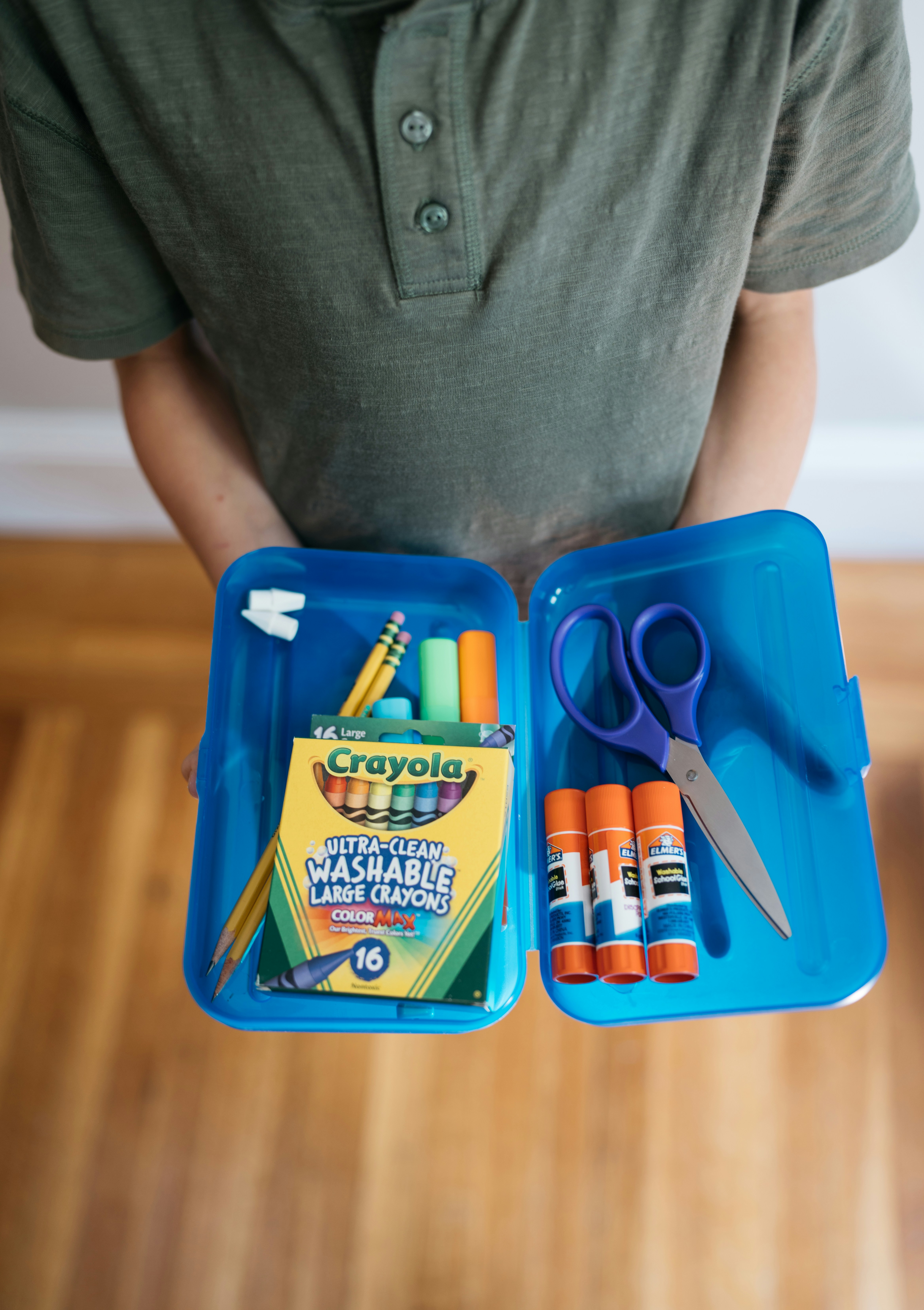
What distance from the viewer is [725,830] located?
0.41m

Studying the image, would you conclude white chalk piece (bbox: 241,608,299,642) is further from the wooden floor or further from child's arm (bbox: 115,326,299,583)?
the wooden floor

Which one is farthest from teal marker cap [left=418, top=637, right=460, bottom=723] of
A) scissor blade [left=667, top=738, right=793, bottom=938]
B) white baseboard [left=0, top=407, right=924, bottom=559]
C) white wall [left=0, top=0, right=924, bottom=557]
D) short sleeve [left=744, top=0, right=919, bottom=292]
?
white baseboard [left=0, top=407, right=924, bottom=559]

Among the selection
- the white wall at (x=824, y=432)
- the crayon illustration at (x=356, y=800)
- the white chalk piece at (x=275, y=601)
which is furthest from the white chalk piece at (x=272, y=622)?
the white wall at (x=824, y=432)

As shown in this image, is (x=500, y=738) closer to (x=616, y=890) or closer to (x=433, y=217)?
(x=616, y=890)

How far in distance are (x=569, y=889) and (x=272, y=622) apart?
21 cm

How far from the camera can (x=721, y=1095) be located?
0.85 m

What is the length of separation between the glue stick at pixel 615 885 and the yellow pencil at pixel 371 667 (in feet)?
0.40

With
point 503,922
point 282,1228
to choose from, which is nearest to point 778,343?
point 503,922

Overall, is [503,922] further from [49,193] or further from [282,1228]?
[282,1228]

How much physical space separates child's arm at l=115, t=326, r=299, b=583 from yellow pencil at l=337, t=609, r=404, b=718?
0.09 m

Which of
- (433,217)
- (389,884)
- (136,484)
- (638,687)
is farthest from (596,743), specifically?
(136,484)

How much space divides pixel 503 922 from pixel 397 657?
0.46 ft

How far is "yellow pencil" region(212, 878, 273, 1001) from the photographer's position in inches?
15.4

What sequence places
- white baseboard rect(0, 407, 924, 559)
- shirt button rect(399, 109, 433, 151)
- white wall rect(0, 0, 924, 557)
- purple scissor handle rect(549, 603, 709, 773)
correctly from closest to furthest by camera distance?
shirt button rect(399, 109, 433, 151) → purple scissor handle rect(549, 603, 709, 773) → white wall rect(0, 0, 924, 557) → white baseboard rect(0, 407, 924, 559)
